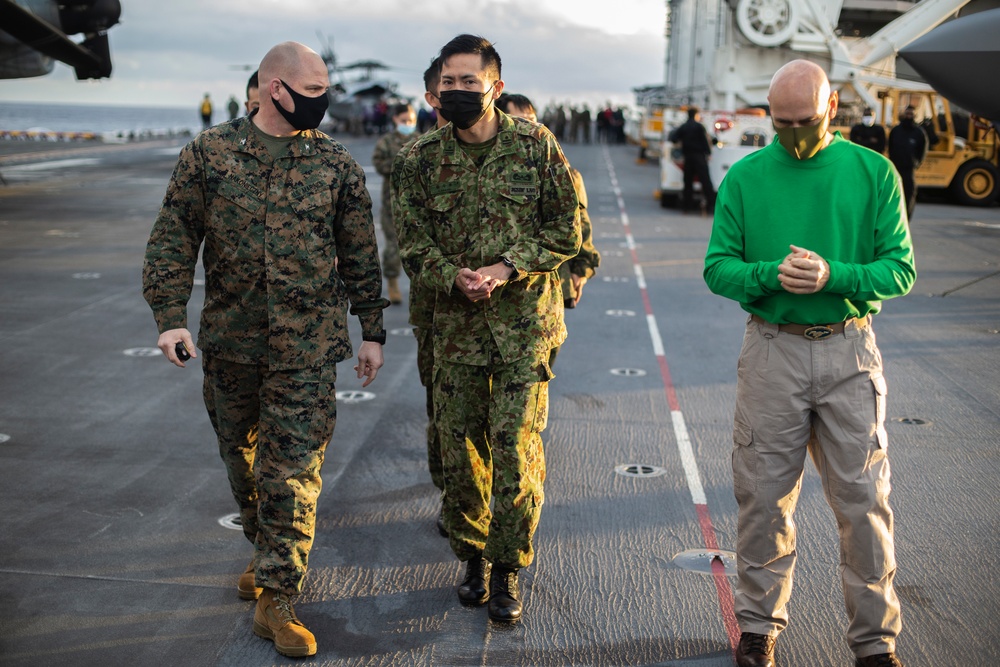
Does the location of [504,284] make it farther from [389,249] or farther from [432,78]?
[389,249]

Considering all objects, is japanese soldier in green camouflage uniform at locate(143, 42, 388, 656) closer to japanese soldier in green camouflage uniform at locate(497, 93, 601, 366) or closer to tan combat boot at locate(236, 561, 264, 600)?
tan combat boot at locate(236, 561, 264, 600)

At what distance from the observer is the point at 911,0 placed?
46594 millimetres

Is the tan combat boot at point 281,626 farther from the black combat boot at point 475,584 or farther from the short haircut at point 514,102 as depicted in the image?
the short haircut at point 514,102

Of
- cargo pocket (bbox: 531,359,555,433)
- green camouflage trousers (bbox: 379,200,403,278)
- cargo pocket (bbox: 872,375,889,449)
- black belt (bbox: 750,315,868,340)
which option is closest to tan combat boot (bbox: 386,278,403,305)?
green camouflage trousers (bbox: 379,200,403,278)

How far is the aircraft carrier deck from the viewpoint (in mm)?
3732

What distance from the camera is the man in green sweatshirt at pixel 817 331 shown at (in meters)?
3.29

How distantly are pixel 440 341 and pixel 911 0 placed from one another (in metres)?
49.5

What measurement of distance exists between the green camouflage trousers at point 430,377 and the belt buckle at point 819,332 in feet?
5.44

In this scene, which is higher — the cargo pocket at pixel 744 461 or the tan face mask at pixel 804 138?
the tan face mask at pixel 804 138

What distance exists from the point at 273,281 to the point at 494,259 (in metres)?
0.85

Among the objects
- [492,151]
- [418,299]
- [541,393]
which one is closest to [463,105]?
[492,151]

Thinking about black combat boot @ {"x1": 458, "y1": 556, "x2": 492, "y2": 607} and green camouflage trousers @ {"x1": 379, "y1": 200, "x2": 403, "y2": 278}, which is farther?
green camouflage trousers @ {"x1": 379, "y1": 200, "x2": 403, "y2": 278}

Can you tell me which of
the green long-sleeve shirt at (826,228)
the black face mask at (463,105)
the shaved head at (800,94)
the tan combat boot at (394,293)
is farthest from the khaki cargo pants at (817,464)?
the tan combat boot at (394,293)

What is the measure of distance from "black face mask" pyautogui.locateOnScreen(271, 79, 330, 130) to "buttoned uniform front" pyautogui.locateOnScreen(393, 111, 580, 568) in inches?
17.5
